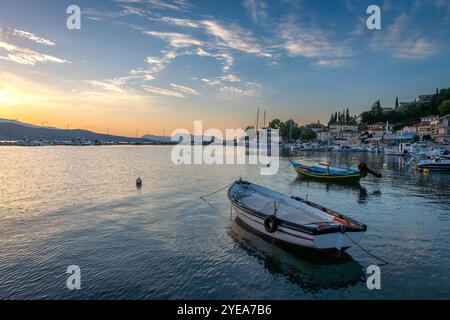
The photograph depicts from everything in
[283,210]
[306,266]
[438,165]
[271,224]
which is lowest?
[306,266]

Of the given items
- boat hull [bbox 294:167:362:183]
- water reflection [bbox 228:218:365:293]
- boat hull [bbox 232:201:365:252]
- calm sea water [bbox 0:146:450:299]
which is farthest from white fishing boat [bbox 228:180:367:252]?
boat hull [bbox 294:167:362:183]

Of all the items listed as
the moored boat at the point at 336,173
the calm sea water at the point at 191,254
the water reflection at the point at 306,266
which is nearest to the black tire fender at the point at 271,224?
the water reflection at the point at 306,266

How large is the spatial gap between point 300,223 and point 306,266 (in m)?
2.27

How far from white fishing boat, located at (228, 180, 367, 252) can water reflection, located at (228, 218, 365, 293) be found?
57 centimetres

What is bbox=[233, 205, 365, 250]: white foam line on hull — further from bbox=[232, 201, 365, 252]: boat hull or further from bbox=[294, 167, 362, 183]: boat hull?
bbox=[294, 167, 362, 183]: boat hull

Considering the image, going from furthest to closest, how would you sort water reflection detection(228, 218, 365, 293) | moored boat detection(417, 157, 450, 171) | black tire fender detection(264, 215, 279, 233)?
moored boat detection(417, 157, 450, 171) < black tire fender detection(264, 215, 279, 233) < water reflection detection(228, 218, 365, 293)

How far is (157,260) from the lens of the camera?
14273 millimetres

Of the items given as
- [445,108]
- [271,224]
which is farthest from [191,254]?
[445,108]

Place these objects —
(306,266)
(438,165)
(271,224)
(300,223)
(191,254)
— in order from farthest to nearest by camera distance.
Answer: (438,165)
(271,224)
(300,223)
(191,254)
(306,266)

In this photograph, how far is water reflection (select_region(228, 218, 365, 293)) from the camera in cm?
1241

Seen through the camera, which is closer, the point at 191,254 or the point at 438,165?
the point at 191,254

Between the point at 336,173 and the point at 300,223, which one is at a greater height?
the point at 336,173

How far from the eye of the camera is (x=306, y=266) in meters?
13.8

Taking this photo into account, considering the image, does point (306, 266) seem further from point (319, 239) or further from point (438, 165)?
point (438, 165)
